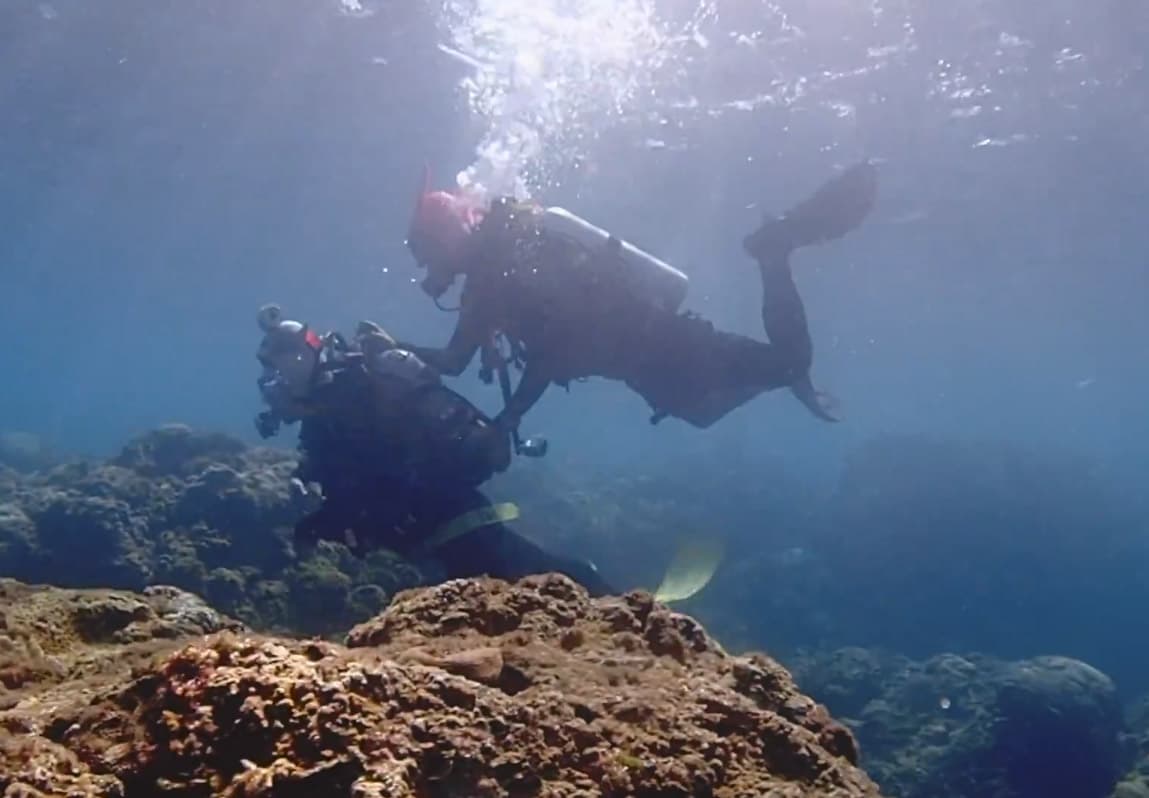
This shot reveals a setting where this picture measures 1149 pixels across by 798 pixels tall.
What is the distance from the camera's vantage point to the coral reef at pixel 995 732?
11016 millimetres

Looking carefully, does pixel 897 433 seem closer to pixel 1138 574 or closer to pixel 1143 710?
pixel 1138 574

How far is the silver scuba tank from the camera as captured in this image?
824 cm

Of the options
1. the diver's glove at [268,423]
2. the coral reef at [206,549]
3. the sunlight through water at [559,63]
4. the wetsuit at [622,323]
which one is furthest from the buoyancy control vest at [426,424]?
the sunlight through water at [559,63]

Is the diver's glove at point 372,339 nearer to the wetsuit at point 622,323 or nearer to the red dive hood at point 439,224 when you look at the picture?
the wetsuit at point 622,323

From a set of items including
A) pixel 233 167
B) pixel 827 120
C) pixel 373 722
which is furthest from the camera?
pixel 233 167

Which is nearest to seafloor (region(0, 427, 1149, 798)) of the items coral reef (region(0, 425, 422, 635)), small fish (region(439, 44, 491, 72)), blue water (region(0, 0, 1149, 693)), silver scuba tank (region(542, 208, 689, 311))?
coral reef (region(0, 425, 422, 635))

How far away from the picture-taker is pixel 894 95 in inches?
722

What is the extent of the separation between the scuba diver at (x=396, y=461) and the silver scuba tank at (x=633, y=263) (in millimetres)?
2221

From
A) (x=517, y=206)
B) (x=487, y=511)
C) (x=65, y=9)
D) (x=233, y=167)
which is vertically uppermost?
(x=233, y=167)

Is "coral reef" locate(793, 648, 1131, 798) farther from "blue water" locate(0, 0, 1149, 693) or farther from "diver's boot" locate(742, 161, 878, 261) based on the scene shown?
"blue water" locate(0, 0, 1149, 693)

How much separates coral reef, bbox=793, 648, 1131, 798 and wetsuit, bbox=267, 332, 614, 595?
736 centimetres

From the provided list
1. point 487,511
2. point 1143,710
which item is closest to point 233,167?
point 487,511

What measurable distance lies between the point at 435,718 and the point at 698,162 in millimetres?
21951

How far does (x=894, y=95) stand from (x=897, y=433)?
19.6 m
